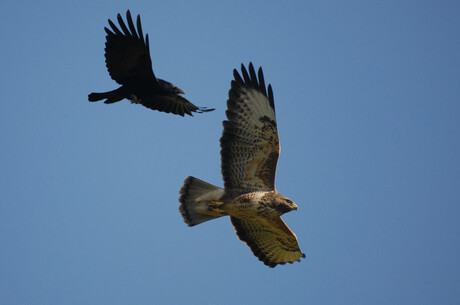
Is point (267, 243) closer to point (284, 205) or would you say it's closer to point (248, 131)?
point (284, 205)

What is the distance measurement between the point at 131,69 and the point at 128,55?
224 mm

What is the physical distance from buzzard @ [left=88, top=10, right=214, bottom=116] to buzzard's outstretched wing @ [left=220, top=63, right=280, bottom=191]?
5.11ft

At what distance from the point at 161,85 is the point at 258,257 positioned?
3.22 meters

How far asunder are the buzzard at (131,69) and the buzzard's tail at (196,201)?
5.43 feet

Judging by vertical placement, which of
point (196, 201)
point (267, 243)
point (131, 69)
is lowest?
point (267, 243)

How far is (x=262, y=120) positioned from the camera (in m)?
7.29

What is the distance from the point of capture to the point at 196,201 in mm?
7688

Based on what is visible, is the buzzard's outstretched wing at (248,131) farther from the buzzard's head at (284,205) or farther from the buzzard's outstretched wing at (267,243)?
the buzzard's outstretched wing at (267,243)

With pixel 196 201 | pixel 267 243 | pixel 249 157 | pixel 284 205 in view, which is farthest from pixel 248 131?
pixel 267 243

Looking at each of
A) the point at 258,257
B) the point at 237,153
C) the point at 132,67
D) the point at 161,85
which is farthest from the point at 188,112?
the point at 258,257

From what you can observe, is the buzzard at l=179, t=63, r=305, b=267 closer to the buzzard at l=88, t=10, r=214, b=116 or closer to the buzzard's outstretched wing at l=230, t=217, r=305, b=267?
the buzzard's outstretched wing at l=230, t=217, r=305, b=267

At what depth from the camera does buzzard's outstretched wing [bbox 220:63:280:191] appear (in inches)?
287

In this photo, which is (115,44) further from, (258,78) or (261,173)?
(261,173)

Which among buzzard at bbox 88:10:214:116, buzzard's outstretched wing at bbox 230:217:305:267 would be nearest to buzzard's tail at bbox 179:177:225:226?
buzzard's outstretched wing at bbox 230:217:305:267
